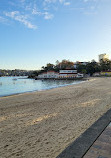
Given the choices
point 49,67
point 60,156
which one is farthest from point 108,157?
point 49,67

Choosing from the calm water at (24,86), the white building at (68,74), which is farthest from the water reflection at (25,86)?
the white building at (68,74)

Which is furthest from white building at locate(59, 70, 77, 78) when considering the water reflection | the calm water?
the calm water

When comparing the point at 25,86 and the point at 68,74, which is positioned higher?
the point at 68,74

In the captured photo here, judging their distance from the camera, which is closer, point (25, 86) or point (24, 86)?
point (25, 86)

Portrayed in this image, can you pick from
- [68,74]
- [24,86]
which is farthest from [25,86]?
[68,74]

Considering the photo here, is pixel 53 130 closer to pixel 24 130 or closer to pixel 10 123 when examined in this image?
pixel 24 130

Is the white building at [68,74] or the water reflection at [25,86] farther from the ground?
the white building at [68,74]

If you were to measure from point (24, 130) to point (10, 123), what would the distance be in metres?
1.11

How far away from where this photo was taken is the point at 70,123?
4957mm

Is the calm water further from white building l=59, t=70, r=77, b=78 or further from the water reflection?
white building l=59, t=70, r=77, b=78

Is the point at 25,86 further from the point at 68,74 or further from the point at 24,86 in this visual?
the point at 68,74

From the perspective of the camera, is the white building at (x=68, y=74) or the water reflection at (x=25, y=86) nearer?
the water reflection at (x=25, y=86)

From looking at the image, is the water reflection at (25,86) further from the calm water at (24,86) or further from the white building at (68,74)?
the white building at (68,74)

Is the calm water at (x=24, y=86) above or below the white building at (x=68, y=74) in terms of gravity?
below
